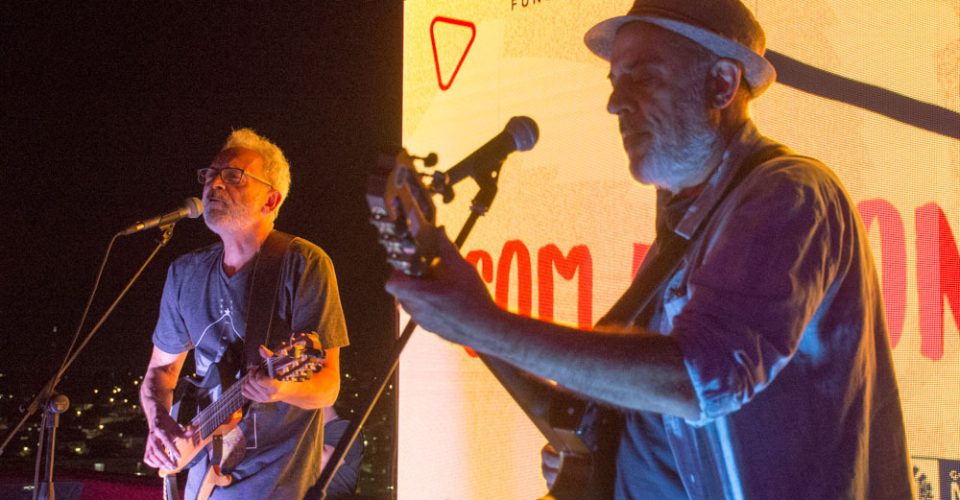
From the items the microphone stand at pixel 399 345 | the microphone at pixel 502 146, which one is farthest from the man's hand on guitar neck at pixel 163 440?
the microphone at pixel 502 146

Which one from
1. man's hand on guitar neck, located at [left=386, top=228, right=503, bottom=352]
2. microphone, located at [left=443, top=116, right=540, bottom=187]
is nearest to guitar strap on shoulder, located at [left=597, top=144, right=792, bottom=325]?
microphone, located at [left=443, top=116, right=540, bottom=187]

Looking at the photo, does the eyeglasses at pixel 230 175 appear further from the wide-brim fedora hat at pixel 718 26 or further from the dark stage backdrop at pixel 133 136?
the dark stage backdrop at pixel 133 136

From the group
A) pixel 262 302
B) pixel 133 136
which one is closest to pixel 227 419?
pixel 262 302

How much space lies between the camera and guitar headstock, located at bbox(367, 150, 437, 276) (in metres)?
1.22

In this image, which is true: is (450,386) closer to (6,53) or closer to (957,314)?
(957,314)

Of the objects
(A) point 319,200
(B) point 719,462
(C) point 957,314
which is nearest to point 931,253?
(C) point 957,314

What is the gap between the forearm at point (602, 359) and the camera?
1271 millimetres

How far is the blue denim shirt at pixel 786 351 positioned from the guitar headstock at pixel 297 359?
1.83 meters

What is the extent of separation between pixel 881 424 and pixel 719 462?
0.33 meters

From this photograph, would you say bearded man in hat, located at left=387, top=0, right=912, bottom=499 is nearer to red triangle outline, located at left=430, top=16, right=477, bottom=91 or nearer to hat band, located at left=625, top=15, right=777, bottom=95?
hat band, located at left=625, top=15, right=777, bottom=95

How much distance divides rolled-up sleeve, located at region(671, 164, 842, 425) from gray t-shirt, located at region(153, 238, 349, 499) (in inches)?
88.9

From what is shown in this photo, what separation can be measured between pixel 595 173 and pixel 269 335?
1533 mm

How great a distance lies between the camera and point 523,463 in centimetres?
354

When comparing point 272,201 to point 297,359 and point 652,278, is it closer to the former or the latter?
point 297,359
